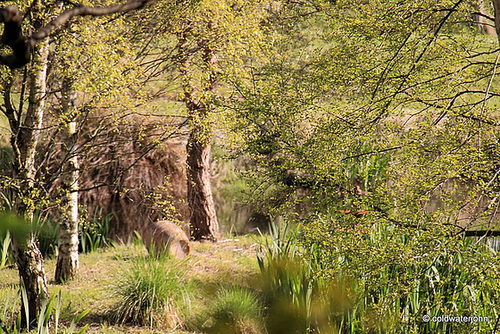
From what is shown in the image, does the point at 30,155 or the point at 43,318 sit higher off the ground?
the point at 30,155

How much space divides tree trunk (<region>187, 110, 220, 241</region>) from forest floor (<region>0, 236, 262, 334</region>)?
319 mm

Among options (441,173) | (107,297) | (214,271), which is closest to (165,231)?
(214,271)

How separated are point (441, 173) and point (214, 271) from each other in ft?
13.8

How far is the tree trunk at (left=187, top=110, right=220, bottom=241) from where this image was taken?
9.05 metres

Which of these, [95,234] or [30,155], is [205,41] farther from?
[95,234]

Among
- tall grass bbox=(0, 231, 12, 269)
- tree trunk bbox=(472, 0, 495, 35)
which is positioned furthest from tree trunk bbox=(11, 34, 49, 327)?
tree trunk bbox=(472, 0, 495, 35)

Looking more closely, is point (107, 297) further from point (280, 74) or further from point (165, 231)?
point (280, 74)

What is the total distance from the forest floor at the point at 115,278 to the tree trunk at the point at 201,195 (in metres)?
0.32

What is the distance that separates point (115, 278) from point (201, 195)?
301 cm

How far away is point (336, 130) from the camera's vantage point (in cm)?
527

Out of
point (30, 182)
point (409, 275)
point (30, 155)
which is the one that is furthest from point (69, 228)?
point (409, 275)

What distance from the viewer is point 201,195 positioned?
9.11 meters

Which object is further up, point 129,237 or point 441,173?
point 441,173

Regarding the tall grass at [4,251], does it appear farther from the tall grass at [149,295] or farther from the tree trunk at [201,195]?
the tree trunk at [201,195]
